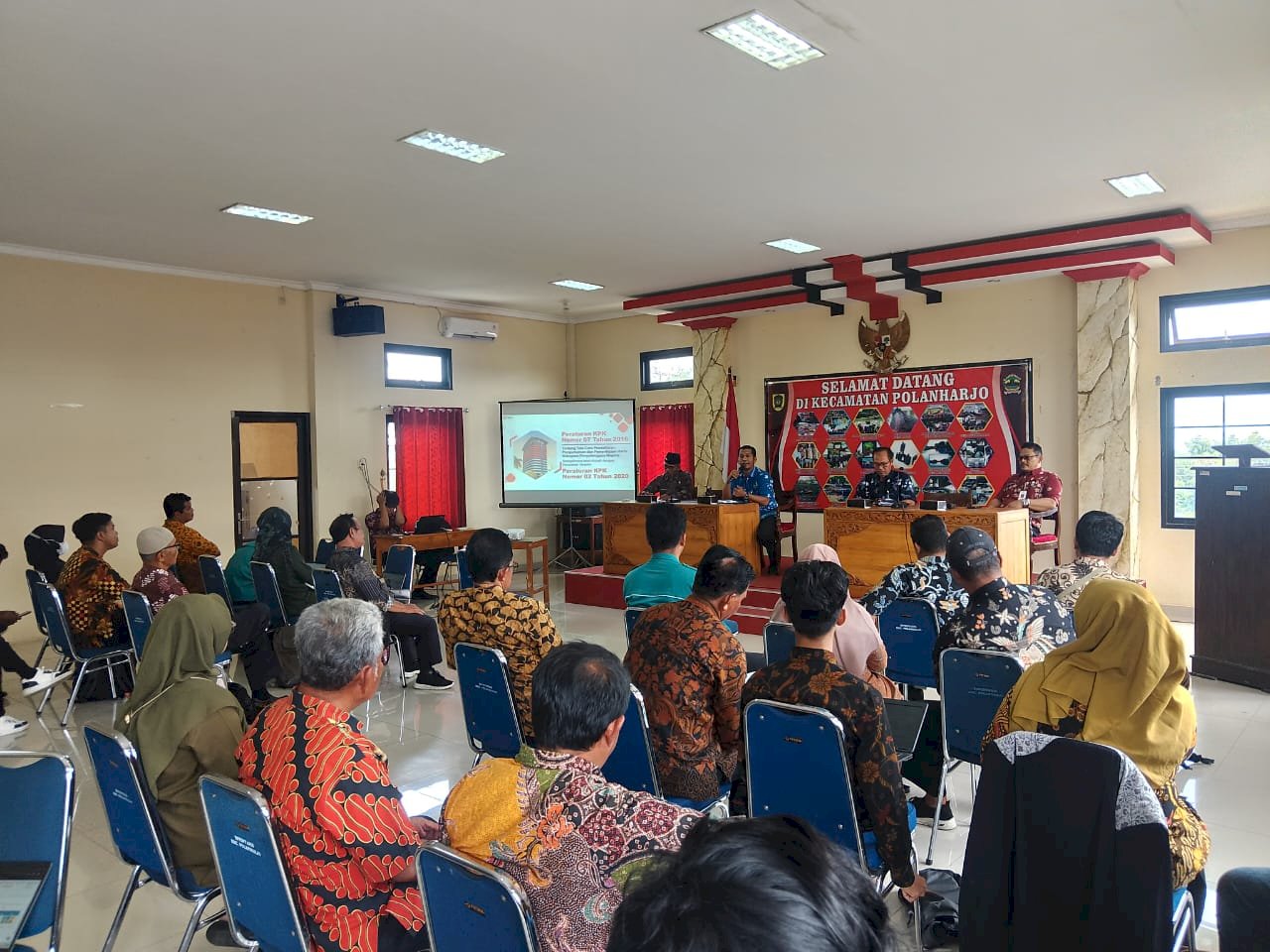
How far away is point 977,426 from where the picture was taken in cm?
814

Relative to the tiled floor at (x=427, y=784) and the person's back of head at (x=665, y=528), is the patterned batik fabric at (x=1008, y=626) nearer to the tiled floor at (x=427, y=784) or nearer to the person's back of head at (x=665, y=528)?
the tiled floor at (x=427, y=784)

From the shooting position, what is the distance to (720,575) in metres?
2.79

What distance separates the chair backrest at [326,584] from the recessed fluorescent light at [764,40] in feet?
12.1

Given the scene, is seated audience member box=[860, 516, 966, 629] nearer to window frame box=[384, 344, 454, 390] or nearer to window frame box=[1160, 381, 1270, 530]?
window frame box=[1160, 381, 1270, 530]

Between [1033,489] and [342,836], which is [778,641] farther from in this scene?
[1033,489]

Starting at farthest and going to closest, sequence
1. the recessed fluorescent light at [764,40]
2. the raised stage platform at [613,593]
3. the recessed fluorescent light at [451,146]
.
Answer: the raised stage platform at [613,593] → the recessed fluorescent light at [451,146] → the recessed fluorescent light at [764,40]

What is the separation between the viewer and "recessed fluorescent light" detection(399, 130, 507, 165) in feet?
15.0

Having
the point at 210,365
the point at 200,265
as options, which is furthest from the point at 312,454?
the point at 200,265

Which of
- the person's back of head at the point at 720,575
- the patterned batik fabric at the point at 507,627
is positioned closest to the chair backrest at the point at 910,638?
the person's back of head at the point at 720,575

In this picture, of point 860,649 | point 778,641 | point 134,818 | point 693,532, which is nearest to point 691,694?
point 860,649

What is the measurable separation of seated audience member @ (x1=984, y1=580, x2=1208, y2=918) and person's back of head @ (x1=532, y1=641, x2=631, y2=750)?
118cm

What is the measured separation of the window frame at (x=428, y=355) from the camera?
9320 millimetres

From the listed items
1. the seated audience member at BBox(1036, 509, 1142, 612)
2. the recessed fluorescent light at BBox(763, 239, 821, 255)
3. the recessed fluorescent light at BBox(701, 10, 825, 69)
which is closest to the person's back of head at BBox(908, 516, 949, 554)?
the seated audience member at BBox(1036, 509, 1142, 612)

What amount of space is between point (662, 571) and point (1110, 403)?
17.5 feet
